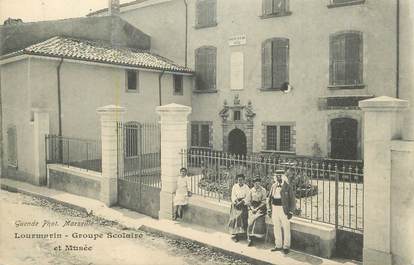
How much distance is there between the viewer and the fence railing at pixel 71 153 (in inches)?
592

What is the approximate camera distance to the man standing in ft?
24.7

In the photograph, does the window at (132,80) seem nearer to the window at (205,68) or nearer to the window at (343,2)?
the window at (205,68)

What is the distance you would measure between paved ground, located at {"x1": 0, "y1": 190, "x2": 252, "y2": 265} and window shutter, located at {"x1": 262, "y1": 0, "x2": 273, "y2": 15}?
476 inches

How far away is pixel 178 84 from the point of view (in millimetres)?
20969

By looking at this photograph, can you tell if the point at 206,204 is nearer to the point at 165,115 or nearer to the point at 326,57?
the point at 165,115

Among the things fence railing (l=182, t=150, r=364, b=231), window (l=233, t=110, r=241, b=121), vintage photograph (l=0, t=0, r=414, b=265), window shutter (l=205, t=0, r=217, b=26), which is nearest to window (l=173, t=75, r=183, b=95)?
vintage photograph (l=0, t=0, r=414, b=265)

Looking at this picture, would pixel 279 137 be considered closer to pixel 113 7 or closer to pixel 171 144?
pixel 171 144

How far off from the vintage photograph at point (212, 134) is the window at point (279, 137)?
0.16ft

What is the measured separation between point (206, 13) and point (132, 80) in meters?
5.23

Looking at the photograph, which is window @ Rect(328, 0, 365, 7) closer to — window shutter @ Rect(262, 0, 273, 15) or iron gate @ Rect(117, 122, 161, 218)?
window shutter @ Rect(262, 0, 273, 15)

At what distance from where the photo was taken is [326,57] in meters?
16.5

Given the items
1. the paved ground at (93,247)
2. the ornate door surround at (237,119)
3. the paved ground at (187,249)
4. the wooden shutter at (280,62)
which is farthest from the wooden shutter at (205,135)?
the paved ground at (93,247)

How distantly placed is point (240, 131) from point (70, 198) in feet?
30.7

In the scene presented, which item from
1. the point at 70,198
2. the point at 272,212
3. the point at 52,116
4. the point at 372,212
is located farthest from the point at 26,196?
the point at 372,212
